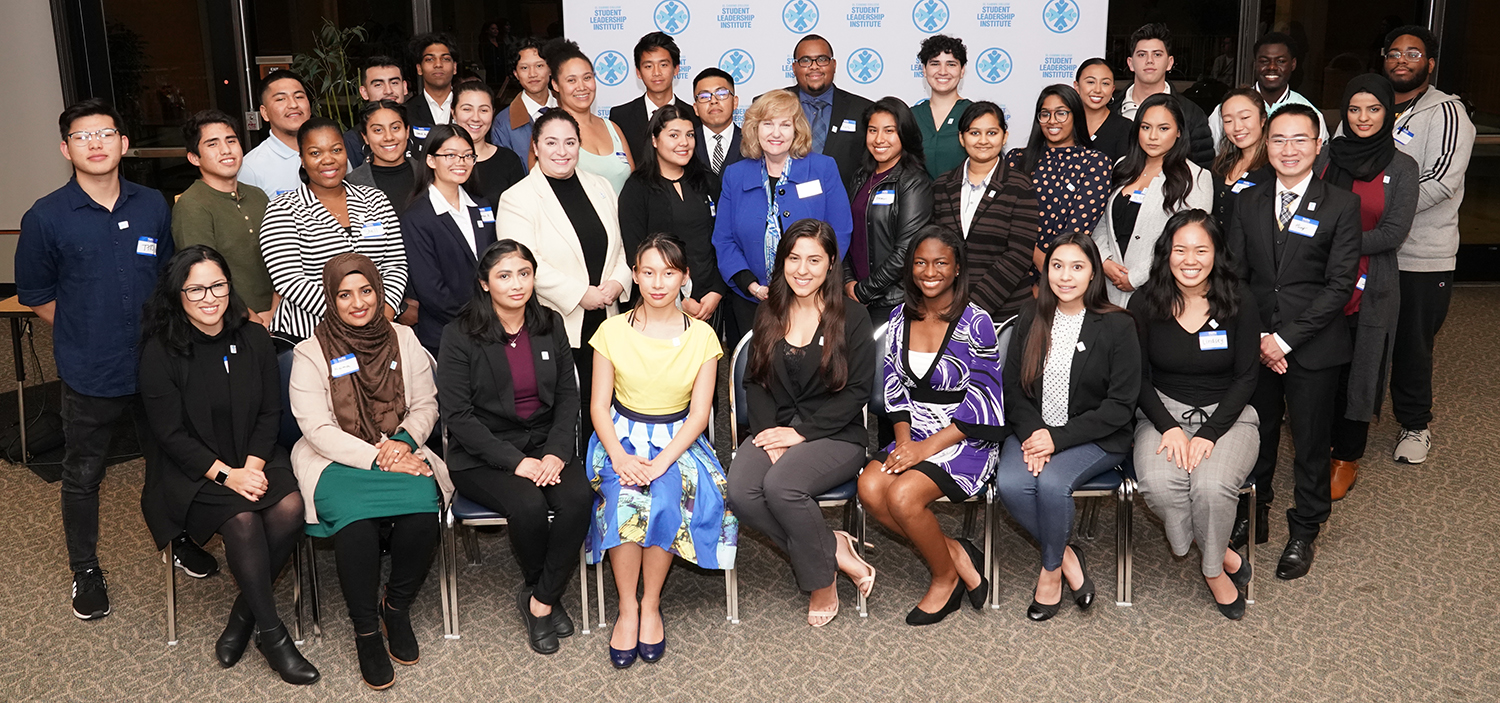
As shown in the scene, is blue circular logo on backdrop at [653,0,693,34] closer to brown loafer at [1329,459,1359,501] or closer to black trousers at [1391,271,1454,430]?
black trousers at [1391,271,1454,430]

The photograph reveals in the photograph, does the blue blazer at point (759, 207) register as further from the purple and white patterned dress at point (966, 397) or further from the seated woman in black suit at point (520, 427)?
the seated woman in black suit at point (520, 427)

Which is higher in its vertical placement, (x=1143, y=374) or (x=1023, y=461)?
(x=1143, y=374)

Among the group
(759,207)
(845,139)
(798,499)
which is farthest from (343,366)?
(845,139)

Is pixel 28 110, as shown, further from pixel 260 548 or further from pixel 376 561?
pixel 376 561

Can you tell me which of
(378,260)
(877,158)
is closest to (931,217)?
(877,158)

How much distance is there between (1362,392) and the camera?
13.1ft

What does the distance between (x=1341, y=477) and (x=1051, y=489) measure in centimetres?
176

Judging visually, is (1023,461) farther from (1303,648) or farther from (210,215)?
(210,215)

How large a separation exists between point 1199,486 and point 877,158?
170 centimetres

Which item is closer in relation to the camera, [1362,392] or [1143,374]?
[1143,374]

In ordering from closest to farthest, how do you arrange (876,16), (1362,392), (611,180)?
(1362,392), (611,180), (876,16)

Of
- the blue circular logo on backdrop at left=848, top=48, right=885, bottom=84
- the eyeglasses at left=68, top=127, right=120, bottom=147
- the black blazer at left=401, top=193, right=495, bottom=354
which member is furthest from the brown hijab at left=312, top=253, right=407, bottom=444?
the blue circular logo on backdrop at left=848, top=48, right=885, bottom=84

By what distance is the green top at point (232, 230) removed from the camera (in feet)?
11.8

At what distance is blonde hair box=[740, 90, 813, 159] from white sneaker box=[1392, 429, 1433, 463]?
2919 mm
